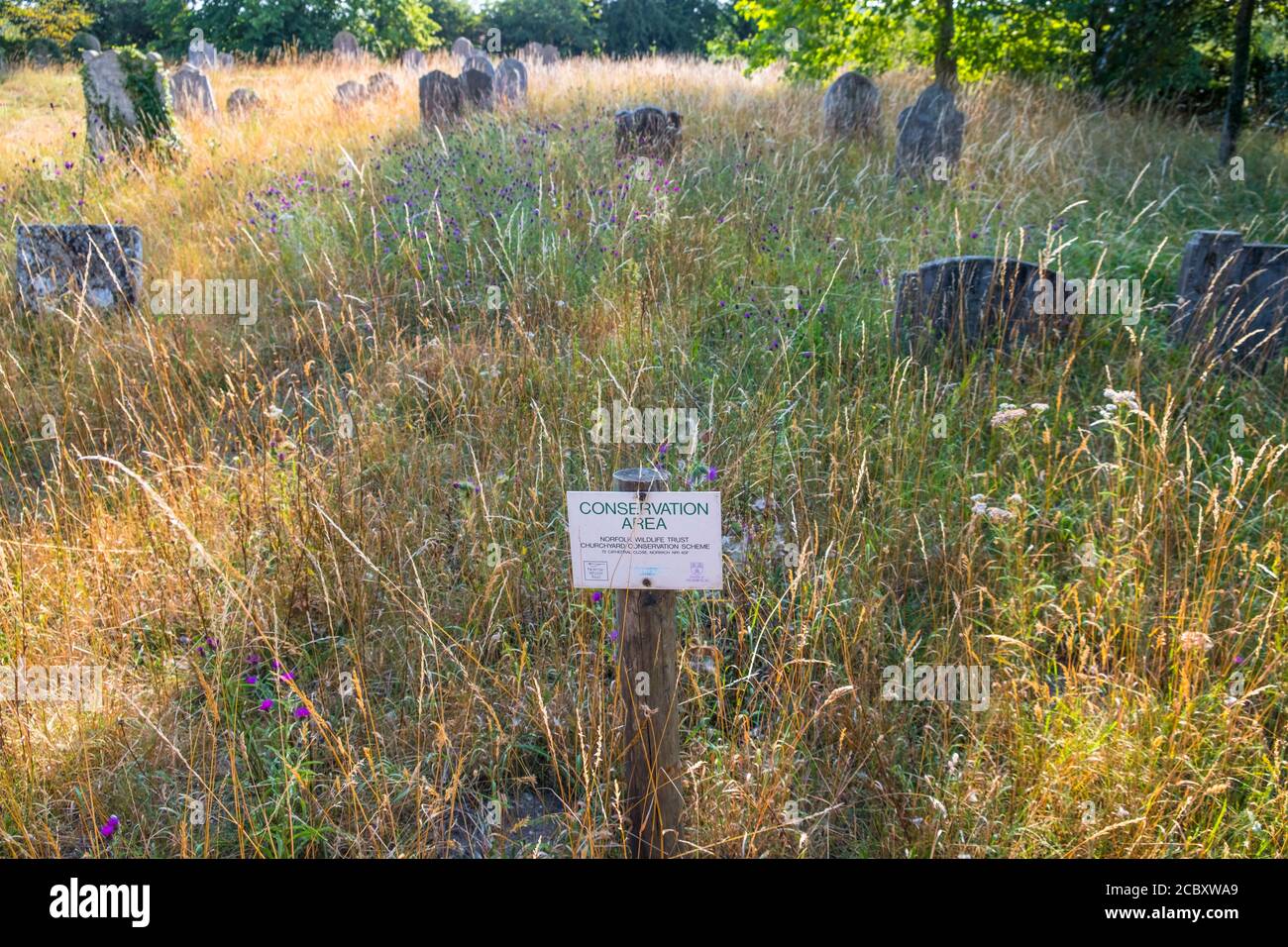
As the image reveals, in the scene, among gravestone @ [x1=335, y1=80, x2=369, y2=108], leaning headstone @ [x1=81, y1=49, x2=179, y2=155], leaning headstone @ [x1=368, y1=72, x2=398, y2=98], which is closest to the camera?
leaning headstone @ [x1=81, y1=49, x2=179, y2=155]

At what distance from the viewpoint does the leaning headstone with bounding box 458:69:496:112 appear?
376 inches

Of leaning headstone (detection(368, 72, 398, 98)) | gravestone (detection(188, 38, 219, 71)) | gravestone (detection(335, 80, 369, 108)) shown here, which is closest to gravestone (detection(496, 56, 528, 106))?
leaning headstone (detection(368, 72, 398, 98))

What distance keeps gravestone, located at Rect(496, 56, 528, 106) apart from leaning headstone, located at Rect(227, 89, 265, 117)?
3291 millimetres

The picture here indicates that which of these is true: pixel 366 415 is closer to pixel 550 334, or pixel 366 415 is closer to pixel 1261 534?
pixel 550 334

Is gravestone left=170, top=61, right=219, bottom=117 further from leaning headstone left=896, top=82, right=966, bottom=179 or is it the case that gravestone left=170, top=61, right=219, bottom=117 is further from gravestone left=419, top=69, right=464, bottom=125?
leaning headstone left=896, top=82, right=966, bottom=179

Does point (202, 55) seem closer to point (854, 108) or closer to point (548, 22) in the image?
point (548, 22)

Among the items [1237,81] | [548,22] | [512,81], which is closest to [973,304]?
[1237,81]

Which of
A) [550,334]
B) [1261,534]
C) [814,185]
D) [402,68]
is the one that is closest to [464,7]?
[402,68]

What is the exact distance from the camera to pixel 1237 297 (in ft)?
14.7

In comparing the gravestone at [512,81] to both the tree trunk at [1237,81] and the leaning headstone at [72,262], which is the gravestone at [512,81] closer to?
the leaning headstone at [72,262]

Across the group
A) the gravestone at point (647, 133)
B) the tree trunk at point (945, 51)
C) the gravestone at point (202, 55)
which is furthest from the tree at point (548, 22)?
the gravestone at point (647, 133)

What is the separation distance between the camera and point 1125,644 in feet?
8.83

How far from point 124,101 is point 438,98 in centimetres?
299

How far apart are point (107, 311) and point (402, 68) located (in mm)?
15147
